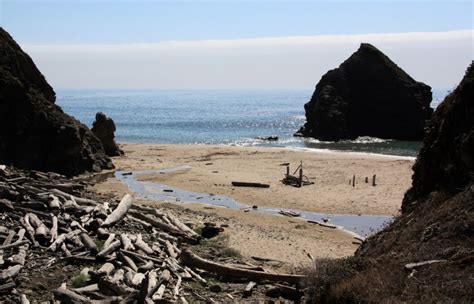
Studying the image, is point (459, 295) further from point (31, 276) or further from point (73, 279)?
point (31, 276)

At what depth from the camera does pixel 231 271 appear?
17078 millimetres

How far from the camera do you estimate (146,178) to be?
41094mm

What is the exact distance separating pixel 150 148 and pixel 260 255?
145 feet

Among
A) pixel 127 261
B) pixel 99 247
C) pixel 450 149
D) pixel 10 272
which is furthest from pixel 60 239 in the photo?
pixel 450 149

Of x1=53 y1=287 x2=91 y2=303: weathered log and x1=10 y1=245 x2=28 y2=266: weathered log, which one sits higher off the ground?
x1=10 y1=245 x2=28 y2=266: weathered log

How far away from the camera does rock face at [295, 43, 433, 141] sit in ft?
278

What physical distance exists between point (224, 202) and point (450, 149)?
61.0ft

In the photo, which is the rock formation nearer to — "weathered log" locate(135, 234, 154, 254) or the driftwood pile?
the driftwood pile

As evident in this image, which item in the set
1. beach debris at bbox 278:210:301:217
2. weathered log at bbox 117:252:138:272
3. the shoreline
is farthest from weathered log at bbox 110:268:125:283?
the shoreline

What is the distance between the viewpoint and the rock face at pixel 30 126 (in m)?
37.0

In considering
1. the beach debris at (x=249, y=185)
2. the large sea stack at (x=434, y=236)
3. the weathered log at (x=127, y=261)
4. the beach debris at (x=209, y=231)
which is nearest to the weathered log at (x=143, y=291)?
the weathered log at (x=127, y=261)

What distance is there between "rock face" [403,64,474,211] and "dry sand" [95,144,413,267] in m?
5.55

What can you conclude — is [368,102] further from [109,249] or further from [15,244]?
[15,244]

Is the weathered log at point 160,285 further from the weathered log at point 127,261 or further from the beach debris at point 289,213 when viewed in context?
the beach debris at point 289,213
